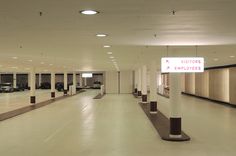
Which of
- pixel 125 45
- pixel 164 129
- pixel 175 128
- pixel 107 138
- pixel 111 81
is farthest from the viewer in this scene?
pixel 111 81

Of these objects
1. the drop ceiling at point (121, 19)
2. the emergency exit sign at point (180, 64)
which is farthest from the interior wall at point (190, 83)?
the drop ceiling at point (121, 19)

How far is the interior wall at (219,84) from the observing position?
24.8 meters

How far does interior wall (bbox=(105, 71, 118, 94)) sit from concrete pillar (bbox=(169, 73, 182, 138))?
3199 cm

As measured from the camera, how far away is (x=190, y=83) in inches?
1465

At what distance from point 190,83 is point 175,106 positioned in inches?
1046

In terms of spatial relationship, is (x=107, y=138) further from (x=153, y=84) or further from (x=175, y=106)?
(x=153, y=84)

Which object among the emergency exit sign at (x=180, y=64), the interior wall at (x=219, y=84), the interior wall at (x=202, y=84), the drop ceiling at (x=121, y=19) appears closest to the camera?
the drop ceiling at (x=121, y=19)

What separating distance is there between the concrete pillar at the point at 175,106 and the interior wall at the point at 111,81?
31988 millimetres

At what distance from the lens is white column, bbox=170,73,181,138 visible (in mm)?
11070

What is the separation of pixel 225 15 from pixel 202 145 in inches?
206

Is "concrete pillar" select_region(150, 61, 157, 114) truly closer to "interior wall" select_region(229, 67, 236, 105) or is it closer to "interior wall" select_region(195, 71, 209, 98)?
"interior wall" select_region(229, 67, 236, 105)

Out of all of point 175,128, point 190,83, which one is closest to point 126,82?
point 190,83

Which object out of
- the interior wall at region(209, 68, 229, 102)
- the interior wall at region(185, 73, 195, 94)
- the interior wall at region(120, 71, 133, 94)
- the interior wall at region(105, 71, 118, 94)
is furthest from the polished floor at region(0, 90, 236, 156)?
the interior wall at region(105, 71, 118, 94)

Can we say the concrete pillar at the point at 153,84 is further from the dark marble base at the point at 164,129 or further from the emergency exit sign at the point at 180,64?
the emergency exit sign at the point at 180,64
